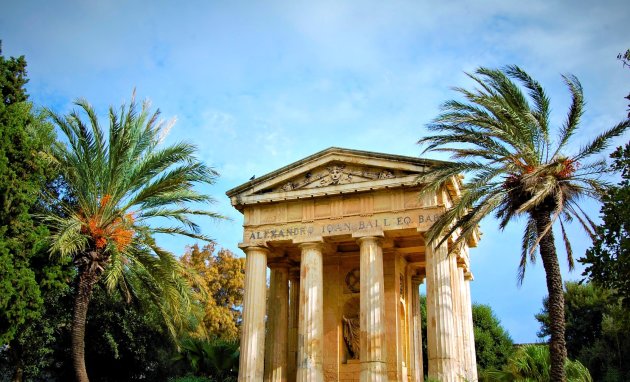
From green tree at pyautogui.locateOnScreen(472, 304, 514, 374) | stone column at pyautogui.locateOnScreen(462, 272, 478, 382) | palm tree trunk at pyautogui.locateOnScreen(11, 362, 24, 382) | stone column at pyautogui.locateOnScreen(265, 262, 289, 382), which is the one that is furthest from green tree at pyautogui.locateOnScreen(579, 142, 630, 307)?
green tree at pyautogui.locateOnScreen(472, 304, 514, 374)

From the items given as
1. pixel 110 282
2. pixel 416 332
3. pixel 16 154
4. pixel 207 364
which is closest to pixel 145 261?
pixel 110 282

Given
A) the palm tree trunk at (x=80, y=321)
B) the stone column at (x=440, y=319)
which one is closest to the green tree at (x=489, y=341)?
the stone column at (x=440, y=319)

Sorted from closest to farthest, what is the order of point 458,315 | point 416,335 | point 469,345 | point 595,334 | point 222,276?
point 458,315 < point 469,345 < point 416,335 < point 595,334 < point 222,276

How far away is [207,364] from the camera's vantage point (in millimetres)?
26312

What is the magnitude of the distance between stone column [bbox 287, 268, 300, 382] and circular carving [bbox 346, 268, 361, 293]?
93.5 inches

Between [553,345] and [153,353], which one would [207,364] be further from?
[553,345]

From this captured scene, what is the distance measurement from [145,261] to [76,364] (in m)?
3.96

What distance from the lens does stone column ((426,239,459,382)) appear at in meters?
19.6

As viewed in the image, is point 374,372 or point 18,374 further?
point 18,374

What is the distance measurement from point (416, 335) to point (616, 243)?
1390 centimetres

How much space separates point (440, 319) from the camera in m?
20.3

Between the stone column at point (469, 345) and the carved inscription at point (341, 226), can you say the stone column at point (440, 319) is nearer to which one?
the carved inscription at point (341, 226)

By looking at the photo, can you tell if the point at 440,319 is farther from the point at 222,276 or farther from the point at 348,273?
the point at 222,276

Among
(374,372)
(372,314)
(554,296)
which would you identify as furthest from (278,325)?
(554,296)
